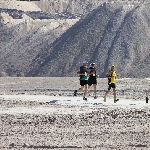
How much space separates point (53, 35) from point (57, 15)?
17.3 m

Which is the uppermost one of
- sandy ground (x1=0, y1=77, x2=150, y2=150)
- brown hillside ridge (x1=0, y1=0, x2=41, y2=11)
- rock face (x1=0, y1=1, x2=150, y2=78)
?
brown hillside ridge (x1=0, y1=0, x2=41, y2=11)

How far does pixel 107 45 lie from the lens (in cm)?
7244

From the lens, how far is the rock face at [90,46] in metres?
68.8

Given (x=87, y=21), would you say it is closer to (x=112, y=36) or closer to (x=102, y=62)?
(x=112, y=36)

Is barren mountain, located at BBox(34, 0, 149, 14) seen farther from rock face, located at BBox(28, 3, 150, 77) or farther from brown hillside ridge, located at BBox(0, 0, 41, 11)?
rock face, located at BBox(28, 3, 150, 77)

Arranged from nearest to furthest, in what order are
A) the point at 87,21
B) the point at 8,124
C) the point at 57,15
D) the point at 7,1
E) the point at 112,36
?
the point at 8,124 → the point at 112,36 → the point at 87,21 → the point at 57,15 → the point at 7,1

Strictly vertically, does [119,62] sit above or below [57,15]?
below

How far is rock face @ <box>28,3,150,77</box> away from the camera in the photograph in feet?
223

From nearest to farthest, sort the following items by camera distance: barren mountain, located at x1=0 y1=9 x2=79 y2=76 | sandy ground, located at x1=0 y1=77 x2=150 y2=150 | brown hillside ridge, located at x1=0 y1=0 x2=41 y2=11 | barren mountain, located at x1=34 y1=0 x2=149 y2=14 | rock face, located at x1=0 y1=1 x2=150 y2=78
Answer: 1. sandy ground, located at x1=0 y1=77 x2=150 y2=150
2. rock face, located at x1=0 y1=1 x2=150 y2=78
3. barren mountain, located at x1=0 y1=9 x2=79 y2=76
4. brown hillside ridge, located at x1=0 y1=0 x2=41 y2=11
5. barren mountain, located at x1=34 y1=0 x2=149 y2=14

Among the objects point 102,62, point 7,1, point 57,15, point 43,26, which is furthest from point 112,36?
point 7,1

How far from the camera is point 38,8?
4926 inches

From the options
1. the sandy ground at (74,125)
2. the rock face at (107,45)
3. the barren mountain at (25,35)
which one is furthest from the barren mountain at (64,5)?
the sandy ground at (74,125)

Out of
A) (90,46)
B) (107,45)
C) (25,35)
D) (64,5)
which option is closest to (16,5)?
(64,5)

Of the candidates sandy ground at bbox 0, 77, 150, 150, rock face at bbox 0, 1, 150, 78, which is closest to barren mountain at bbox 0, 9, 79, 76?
rock face at bbox 0, 1, 150, 78
